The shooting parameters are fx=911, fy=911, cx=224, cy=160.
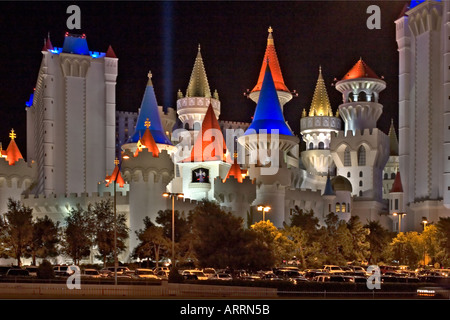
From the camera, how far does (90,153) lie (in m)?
100

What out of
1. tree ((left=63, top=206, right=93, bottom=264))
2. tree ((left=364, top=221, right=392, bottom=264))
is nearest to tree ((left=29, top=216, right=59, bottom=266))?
tree ((left=63, top=206, right=93, bottom=264))

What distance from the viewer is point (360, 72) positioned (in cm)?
10856

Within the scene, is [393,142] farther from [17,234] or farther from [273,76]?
[17,234]

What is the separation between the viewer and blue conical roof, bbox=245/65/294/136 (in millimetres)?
86188

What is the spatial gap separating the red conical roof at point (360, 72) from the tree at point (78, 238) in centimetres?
4772

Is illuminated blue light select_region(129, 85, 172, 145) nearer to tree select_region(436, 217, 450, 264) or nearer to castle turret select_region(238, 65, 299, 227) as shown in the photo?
castle turret select_region(238, 65, 299, 227)

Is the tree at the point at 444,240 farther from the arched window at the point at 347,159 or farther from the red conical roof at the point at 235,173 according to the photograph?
the arched window at the point at 347,159

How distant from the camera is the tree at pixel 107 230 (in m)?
67.4

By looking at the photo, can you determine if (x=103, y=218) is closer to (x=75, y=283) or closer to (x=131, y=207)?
(x=131, y=207)

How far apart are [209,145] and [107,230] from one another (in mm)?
18249

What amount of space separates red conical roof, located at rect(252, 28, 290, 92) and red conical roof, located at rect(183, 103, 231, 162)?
18887 mm

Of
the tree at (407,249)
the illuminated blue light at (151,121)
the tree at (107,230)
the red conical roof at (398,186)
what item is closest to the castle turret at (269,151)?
the illuminated blue light at (151,121)
